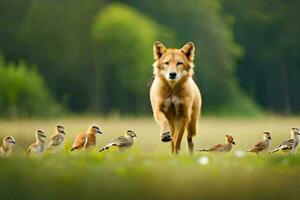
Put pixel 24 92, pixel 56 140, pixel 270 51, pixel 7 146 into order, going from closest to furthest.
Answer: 1. pixel 7 146
2. pixel 56 140
3. pixel 24 92
4. pixel 270 51

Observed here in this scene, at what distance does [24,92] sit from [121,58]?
1116cm

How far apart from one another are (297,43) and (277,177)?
52.2 meters

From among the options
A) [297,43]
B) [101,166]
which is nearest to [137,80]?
[297,43]

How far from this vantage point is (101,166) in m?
12.3

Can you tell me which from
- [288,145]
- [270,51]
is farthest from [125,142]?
[270,51]

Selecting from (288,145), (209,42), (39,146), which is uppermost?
(209,42)

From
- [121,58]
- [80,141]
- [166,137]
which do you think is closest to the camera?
[166,137]

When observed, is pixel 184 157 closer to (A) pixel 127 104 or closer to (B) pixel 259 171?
(B) pixel 259 171

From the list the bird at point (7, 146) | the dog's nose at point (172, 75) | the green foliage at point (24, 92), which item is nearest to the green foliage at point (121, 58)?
the green foliage at point (24, 92)

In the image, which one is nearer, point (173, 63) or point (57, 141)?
point (57, 141)

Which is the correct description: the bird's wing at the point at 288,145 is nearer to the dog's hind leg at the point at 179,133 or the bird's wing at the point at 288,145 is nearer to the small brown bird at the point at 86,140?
the dog's hind leg at the point at 179,133

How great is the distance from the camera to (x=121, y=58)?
57.8m

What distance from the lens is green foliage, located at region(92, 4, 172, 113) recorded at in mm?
55453

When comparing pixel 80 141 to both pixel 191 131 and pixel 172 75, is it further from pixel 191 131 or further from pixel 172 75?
pixel 191 131
